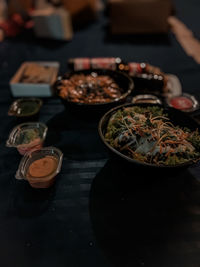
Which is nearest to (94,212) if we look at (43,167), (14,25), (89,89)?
(43,167)

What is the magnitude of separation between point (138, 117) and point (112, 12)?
76.5 inches

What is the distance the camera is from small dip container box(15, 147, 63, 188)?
84 centimetres

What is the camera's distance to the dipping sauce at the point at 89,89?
3.88 feet

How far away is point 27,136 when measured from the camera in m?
1.04

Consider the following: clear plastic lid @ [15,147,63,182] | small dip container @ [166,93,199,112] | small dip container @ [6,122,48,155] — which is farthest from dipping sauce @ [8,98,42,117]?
small dip container @ [166,93,199,112]

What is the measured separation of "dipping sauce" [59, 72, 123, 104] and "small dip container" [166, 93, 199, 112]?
0.32m

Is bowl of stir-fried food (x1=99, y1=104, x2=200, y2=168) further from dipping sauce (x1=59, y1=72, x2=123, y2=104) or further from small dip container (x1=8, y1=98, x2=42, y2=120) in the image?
small dip container (x1=8, y1=98, x2=42, y2=120)

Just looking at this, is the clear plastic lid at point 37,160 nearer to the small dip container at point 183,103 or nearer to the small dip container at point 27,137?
the small dip container at point 27,137

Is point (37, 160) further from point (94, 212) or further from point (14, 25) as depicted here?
point (14, 25)

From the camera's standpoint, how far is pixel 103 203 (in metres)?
0.83

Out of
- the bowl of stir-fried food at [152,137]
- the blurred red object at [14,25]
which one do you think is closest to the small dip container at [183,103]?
the bowl of stir-fried food at [152,137]

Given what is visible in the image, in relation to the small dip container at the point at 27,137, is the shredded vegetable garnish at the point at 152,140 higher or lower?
higher

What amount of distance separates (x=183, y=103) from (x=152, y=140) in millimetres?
562

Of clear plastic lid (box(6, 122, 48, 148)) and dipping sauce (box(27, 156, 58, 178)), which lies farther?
clear plastic lid (box(6, 122, 48, 148))
